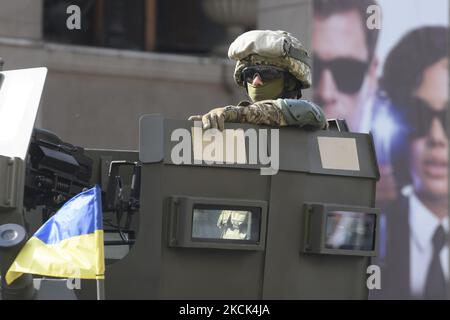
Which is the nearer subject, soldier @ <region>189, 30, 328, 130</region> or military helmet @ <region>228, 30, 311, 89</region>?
soldier @ <region>189, 30, 328, 130</region>

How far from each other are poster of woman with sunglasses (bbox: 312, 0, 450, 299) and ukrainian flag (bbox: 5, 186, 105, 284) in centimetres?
819

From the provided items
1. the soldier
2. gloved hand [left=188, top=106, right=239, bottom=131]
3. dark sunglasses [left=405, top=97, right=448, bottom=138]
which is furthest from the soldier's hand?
dark sunglasses [left=405, top=97, right=448, bottom=138]

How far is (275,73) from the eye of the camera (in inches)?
167

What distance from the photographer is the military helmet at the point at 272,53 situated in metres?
4.15

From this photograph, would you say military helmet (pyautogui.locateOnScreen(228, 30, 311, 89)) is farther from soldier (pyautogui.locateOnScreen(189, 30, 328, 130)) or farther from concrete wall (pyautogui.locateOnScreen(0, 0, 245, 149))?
concrete wall (pyautogui.locateOnScreen(0, 0, 245, 149))

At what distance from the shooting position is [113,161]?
4.45m

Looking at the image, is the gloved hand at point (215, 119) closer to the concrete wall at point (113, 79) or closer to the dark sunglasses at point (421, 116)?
the concrete wall at point (113, 79)

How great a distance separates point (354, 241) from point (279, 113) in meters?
0.57

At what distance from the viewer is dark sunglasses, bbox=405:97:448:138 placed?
12.0m
